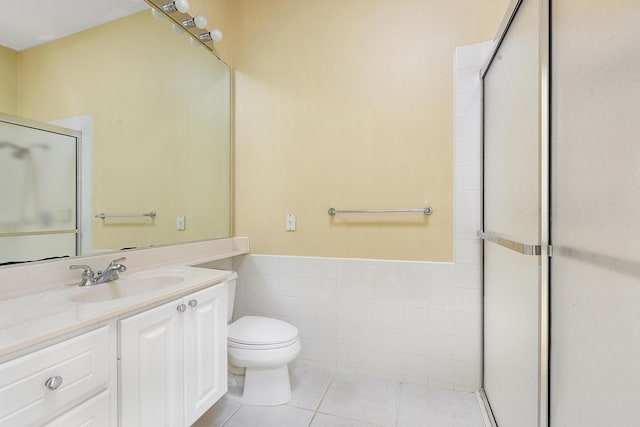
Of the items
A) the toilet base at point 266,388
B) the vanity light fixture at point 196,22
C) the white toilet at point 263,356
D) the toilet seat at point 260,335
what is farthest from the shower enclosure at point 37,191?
the toilet base at point 266,388

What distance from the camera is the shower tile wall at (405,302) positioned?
1718 mm

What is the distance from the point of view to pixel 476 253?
5.63ft

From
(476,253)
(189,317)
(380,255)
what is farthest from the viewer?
(380,255)

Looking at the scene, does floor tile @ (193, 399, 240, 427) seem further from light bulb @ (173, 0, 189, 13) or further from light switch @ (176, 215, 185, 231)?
light bulb @ (173, 0, 189, 13)

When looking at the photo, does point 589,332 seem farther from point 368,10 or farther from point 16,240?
point 368,10

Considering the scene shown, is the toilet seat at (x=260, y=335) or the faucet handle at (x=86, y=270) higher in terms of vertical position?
the faucet handle at (x=86, y=270)

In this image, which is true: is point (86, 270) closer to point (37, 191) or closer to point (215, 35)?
point (37, 191)

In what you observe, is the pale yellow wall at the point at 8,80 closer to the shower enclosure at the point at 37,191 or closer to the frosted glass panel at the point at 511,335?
the shower enclosure at the point at 37,191

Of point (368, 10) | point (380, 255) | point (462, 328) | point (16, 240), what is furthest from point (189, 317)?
point (368, 10)

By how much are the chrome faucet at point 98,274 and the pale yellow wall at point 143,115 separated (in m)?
0.16

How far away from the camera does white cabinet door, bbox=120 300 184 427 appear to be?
946mm

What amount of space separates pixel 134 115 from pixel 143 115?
55mm

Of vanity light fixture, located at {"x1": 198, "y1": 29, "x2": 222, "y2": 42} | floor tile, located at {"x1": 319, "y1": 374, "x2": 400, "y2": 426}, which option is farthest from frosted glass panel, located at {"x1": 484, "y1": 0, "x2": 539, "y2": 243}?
vanity light fixture, located at {"x1": 198, "y1": 29, "x2": 222, "y2": 42}

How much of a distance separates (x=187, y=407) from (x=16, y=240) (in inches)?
35.9
